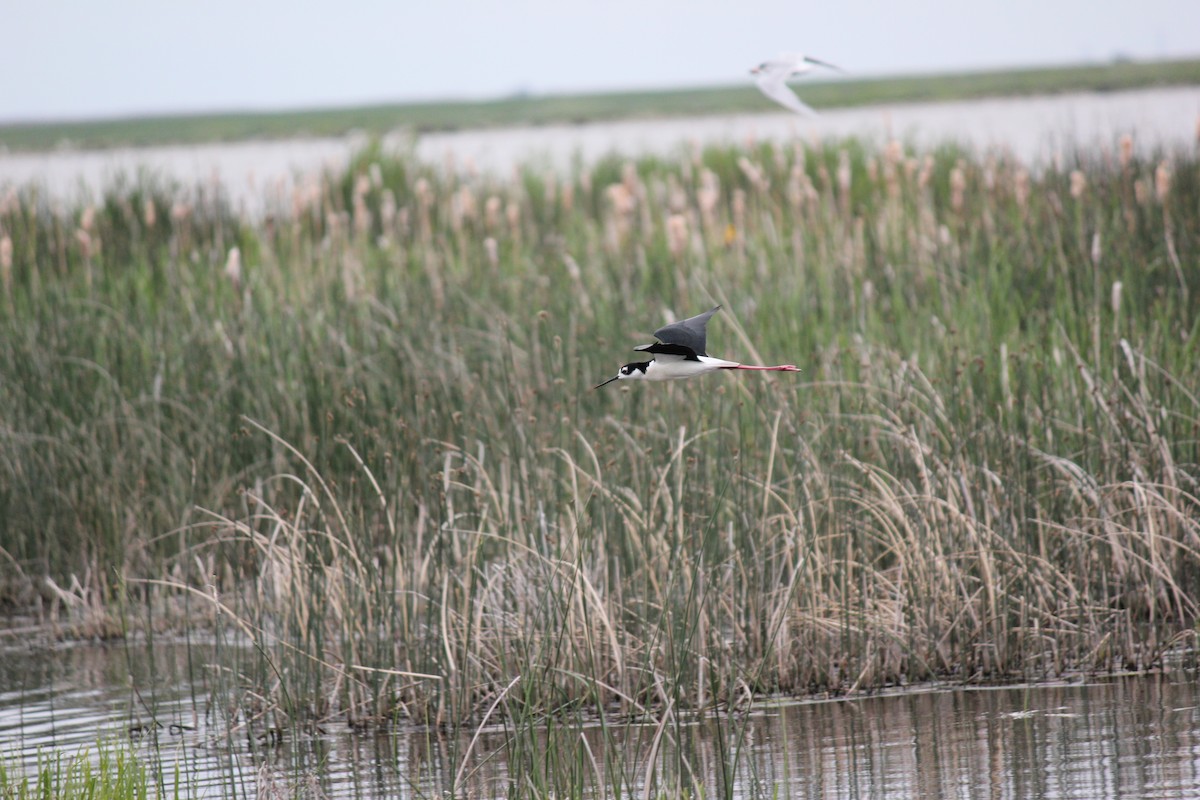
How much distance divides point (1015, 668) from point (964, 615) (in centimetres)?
25

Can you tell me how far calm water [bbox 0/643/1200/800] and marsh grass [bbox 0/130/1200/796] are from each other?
0.30ft

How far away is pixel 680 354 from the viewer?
320 cm

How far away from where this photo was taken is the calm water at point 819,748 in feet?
13.2

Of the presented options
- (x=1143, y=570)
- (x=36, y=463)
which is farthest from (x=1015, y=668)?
(x=36, y=463)

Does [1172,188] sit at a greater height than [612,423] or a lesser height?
greater

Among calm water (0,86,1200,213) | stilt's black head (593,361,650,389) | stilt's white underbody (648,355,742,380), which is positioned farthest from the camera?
calm water (0,86,1200,213)

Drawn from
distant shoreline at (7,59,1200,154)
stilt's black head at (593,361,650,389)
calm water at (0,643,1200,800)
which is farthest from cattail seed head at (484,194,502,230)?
distant shoreline at (7,59,1200,154)

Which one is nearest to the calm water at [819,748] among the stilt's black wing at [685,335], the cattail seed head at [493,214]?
the stilt's black wing at [685,335]

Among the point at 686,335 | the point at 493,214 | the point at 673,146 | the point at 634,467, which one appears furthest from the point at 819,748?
the point at 673,146

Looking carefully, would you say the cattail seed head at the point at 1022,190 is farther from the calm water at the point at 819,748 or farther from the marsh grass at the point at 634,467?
the calm water at the point at 819,748

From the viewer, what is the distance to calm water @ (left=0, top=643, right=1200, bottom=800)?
158 inches

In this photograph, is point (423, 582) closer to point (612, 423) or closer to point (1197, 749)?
point (612, 423)

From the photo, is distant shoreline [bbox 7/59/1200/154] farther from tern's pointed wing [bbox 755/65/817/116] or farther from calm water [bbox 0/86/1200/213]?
tern's pointed wing [bbox 755/65/817/116]

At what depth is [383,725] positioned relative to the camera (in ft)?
16.4
